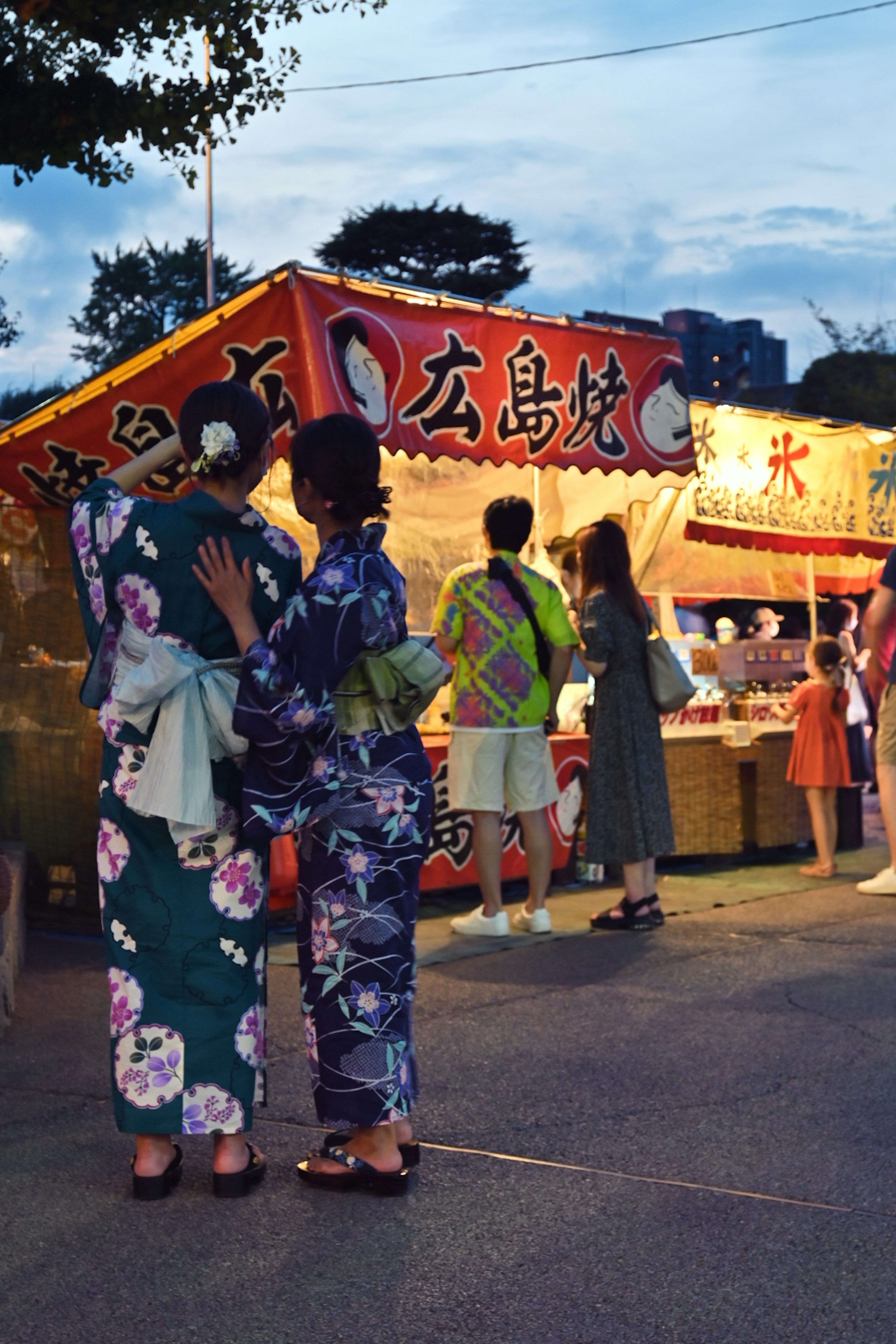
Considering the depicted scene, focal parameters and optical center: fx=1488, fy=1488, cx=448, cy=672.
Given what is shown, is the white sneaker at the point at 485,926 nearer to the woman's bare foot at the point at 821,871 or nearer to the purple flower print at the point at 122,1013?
the woman's bare foot at the point at 821,871

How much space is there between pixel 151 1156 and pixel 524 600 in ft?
11.9

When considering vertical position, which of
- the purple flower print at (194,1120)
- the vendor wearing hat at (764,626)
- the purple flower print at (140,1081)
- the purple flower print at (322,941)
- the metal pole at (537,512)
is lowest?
the purple flower print at (194,1120)

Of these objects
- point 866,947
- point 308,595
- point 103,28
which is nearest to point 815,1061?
point 866,947

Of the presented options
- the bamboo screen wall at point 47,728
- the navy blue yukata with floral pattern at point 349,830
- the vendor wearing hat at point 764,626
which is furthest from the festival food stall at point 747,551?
the navy blue yukata with floral pattern at point 349,830

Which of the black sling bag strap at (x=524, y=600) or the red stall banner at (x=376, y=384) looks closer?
the red stall banner at (x=376, y=384)

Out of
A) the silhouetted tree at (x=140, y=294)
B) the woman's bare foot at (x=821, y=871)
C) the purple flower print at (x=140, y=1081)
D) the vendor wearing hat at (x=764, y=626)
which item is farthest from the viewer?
the silhouetted tree at (x=140, y=294)

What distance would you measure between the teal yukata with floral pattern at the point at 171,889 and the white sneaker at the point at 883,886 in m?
4.98

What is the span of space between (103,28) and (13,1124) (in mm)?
4570

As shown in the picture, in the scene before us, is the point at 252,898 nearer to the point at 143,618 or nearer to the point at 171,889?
the point at 171,889

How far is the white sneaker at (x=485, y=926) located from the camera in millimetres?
6566

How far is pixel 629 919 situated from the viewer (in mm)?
6750

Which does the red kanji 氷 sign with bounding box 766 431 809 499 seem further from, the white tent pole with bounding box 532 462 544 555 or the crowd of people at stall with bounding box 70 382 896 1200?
the crowd of people at stall with bounding box 70 382 896 1200

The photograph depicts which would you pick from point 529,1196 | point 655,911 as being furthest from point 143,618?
point 655,911

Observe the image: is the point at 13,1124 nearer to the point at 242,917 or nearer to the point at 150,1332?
the point at 242,917
